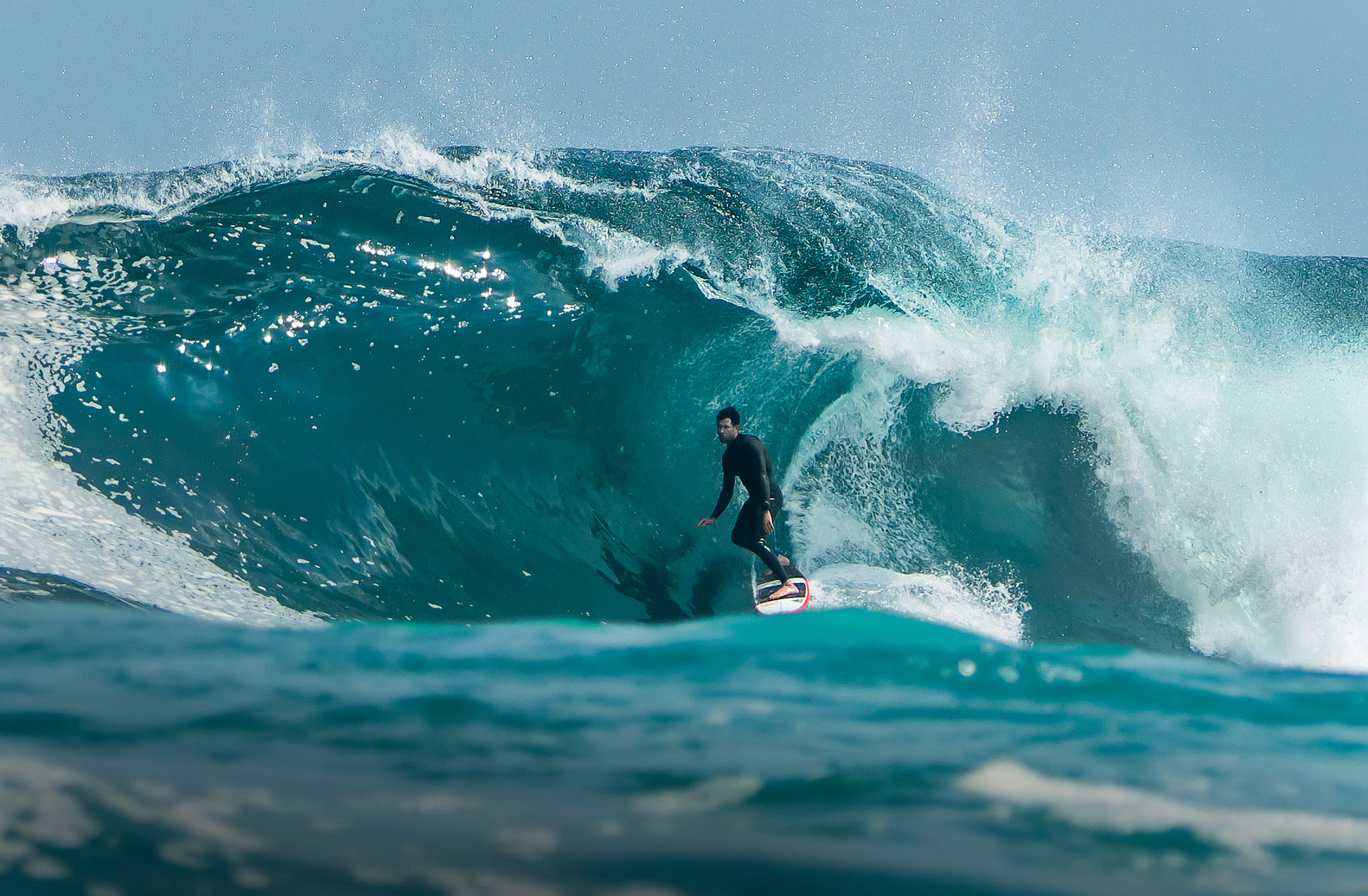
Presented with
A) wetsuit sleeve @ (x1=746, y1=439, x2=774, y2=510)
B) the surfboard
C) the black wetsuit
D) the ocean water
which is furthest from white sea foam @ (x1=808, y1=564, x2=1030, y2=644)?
wetsuit sleeve @ (x1=746, y1=439, x2=774, y2=510)

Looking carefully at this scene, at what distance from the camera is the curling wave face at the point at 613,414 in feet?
22.4

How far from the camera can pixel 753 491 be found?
6223mm

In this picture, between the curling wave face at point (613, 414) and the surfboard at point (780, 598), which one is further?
the curling wave face at point (613, 414)

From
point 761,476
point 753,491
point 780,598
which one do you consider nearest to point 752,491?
point 753,491

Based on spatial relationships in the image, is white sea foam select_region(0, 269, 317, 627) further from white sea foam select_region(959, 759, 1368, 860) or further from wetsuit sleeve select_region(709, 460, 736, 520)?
white sea foam select_region(959, 759, 1368, 860)

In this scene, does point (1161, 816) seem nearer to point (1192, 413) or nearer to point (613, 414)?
point (613, 414)

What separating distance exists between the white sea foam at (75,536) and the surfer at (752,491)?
3353 mm

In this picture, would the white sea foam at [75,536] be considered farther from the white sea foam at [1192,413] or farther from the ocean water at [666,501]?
the white sea foam at [1192,413]

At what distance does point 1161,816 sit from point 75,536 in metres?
7.16

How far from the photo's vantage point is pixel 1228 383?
8.23 metres

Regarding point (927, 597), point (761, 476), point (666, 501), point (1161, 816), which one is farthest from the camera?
point (666, 501)

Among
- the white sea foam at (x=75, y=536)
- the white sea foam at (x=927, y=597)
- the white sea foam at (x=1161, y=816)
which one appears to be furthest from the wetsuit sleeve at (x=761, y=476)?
the white sea foam at (x=1161, y=816)

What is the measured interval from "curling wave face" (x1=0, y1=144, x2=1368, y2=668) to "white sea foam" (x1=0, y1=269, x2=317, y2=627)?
0.08 feet

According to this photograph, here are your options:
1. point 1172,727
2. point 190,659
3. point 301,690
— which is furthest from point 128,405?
point 1172,727
